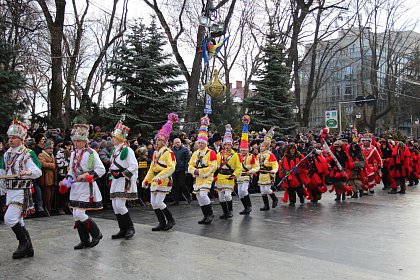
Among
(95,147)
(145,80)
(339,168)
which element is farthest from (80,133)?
(145,80)

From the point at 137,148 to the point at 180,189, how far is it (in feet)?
6.61

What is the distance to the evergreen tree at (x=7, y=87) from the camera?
1325 cm

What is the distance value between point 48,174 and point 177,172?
380cm

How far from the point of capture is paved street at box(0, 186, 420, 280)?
5816mm

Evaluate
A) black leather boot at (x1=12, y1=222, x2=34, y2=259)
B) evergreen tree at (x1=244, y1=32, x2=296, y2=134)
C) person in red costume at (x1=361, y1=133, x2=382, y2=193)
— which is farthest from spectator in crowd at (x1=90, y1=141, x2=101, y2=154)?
evergreen tree at (x1=244, y1=32, x2=296, y2=134)

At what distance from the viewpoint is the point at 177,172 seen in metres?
12.9

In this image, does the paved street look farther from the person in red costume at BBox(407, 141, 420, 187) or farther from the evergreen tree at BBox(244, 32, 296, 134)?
the evergreen tree at BBox(244, 32, 296, 134)

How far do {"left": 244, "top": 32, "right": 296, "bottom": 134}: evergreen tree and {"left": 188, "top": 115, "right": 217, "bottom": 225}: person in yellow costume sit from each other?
13.9 meters

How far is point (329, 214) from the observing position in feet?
36.4

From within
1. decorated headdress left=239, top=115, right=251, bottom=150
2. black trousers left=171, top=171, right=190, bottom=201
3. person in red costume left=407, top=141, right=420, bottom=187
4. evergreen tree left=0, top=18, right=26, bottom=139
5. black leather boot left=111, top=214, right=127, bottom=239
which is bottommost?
black leather boot left=111, top=214, right=127, bottom=239

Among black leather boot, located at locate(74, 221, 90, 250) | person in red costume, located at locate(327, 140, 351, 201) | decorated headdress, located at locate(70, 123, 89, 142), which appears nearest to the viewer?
black leather boot, located at locate(74, 221, 90, 250)

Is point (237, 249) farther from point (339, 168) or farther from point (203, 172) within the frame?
point (339, 168)

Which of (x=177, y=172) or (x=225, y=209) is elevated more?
(x=177, y=172)

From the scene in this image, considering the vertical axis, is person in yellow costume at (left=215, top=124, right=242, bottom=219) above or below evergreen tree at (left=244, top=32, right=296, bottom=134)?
below
